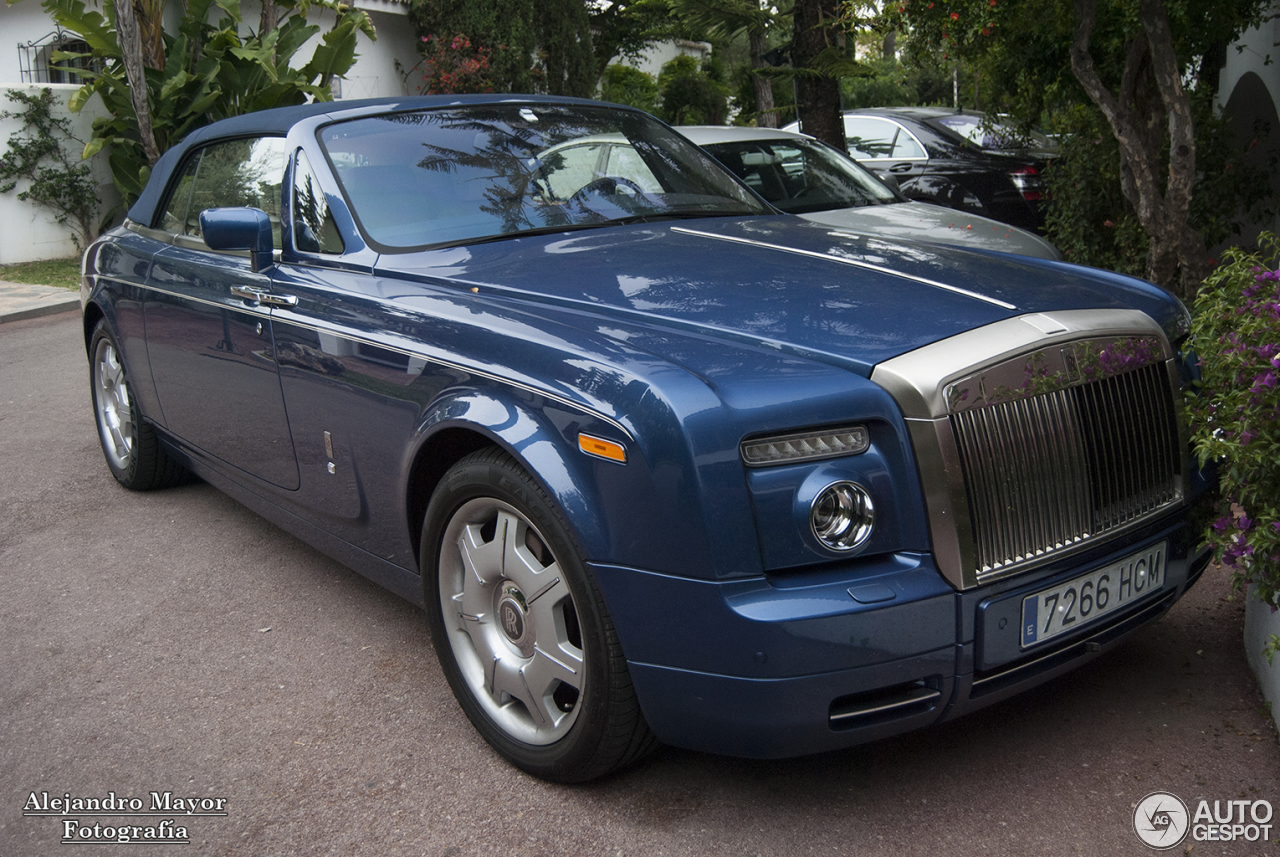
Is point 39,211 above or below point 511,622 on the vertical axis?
above

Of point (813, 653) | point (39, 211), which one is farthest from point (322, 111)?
point (39, 211)

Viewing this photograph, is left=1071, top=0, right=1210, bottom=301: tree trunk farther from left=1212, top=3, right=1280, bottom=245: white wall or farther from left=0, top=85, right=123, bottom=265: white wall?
left=0, top=85, right=123, bottom=265: white wall

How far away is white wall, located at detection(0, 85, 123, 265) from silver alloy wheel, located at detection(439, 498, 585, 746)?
13.5m

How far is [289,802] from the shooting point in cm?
265

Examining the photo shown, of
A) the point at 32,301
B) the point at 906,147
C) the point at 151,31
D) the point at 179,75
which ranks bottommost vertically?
the point at 32,301

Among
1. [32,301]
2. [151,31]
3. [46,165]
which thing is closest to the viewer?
[32,301]

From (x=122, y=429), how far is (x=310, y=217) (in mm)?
2240

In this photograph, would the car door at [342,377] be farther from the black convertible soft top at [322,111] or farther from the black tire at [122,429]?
the black tire at [122,429]

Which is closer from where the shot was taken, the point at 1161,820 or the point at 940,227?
the point at 1161,820

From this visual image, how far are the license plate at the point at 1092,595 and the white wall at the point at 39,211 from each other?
14.6m

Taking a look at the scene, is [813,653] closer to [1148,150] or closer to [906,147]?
[1148,150]

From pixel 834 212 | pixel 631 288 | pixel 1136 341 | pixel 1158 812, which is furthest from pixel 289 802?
pixel 834 212

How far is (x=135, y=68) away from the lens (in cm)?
1238

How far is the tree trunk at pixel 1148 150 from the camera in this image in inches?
222
